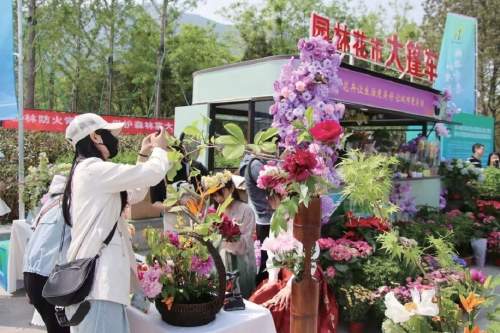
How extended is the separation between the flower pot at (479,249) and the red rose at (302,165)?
5.24 m

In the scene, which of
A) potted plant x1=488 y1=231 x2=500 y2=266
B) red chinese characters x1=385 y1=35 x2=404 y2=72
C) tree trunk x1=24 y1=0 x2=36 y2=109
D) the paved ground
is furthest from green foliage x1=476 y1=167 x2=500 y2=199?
tree trunk x1=24 y1=0 x2=36 y2=109

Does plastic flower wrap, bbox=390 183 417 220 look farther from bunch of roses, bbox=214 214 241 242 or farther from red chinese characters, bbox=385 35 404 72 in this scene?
bunch of roses, bbox=214 214 241 242

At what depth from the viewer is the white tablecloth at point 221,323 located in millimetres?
1700

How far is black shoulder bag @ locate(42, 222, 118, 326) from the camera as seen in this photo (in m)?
1.62

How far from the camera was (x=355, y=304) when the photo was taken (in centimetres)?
330

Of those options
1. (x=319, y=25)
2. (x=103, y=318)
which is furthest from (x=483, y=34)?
(x=103, y=318)

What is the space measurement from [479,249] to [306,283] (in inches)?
202

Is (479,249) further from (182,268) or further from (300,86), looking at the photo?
(300,86)

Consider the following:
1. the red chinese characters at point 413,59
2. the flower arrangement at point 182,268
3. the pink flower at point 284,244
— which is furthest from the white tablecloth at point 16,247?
the red chinese characters at point 413,59

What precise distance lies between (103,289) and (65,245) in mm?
492

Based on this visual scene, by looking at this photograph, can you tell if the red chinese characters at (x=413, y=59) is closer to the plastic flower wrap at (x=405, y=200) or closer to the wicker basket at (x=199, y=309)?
the plastic flower wrap at (x=405, y=200)

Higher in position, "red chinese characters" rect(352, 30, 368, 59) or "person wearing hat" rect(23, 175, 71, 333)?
"red chinese characters" rect(352, 30, 368, 59)

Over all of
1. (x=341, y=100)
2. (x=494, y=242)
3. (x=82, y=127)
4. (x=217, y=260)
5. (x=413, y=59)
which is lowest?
(x=494, y=242)

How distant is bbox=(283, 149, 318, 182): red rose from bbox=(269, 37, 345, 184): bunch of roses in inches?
2.6
